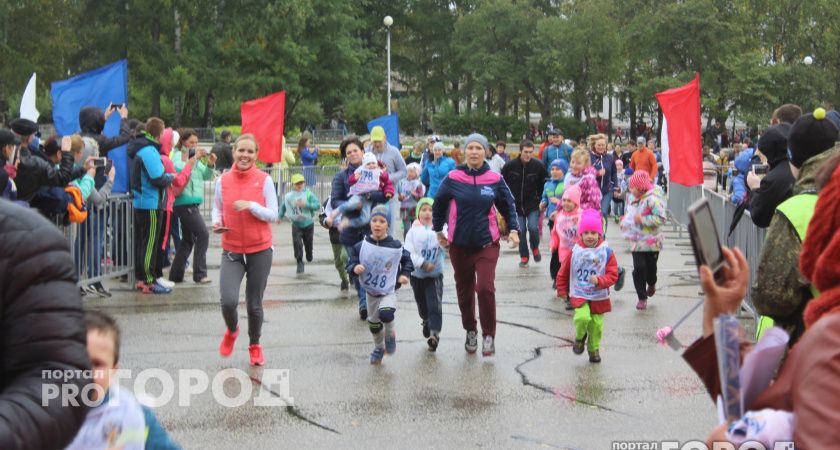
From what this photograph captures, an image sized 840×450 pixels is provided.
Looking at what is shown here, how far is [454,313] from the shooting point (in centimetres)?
1209

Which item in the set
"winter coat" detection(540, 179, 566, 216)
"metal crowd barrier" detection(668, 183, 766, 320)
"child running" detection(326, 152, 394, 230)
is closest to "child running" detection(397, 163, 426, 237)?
"winter coat" detection(540, 179, 566, 216)

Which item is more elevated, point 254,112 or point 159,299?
point 254,112

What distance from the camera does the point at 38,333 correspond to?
8.21 feet

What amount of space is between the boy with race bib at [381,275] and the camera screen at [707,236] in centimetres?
654

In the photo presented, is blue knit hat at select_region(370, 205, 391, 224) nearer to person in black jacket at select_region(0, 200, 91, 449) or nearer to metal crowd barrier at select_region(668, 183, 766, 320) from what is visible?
metal crowd barrier at select_region(668, 183, 766, 320)

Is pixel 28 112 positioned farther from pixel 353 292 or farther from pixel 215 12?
pixel 215 12

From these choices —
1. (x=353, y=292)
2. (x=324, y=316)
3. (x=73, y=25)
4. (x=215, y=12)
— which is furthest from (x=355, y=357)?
(x=73, y=25)

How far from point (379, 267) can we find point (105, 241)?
4.59m

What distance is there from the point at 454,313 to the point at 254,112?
732cm

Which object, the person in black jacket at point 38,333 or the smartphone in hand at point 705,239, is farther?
the smartphone in hand at point 705,239

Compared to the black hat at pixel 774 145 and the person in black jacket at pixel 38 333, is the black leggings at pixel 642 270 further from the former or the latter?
the person in black jacket at pixel 38 333

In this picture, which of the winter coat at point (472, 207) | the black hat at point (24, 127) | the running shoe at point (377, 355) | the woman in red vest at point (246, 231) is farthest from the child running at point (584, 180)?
the black hat at point (24, 127)

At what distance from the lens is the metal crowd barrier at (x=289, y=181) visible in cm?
2281

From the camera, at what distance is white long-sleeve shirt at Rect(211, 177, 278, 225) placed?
9172 millimetres
